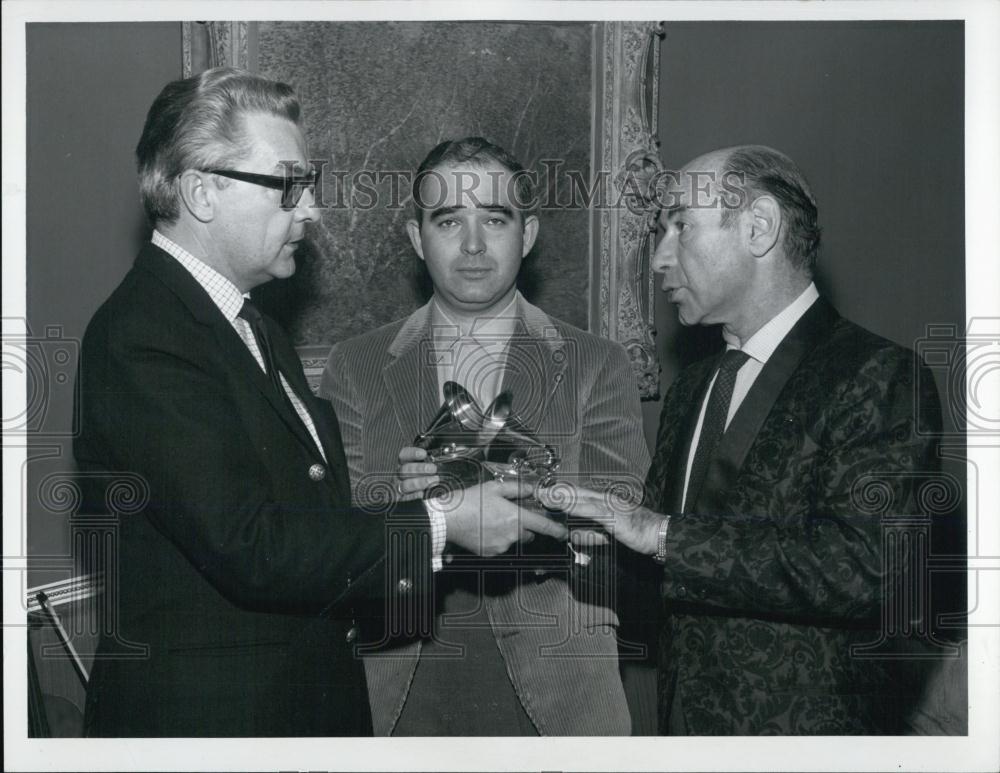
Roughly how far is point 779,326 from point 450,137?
1.33m

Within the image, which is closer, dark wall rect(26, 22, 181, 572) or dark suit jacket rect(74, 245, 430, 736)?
dark suit jacket rect(74, 245, 430, 736)

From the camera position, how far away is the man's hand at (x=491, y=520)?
11.0ft

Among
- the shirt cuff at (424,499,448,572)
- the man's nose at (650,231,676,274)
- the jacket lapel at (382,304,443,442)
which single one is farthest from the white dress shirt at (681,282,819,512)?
the jacket lapel at (382,304,443,442)

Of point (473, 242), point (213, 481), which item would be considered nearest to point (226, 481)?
point (213, 481)

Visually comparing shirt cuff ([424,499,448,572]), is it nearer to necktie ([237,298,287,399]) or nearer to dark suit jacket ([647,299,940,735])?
necktie ([237,298,287,399])

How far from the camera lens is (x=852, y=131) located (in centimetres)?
383

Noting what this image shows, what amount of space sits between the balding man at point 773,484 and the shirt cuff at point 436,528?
453 millimetres

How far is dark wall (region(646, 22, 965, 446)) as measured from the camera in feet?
12.2

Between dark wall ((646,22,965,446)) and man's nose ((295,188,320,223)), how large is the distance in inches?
50.4

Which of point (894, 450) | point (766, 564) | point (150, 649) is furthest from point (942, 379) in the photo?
point (150, 649)

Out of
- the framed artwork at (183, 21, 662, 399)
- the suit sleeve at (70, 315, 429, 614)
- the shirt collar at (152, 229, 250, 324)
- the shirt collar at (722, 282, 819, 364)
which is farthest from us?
the framed artwork at (183, 21, 662, 399)

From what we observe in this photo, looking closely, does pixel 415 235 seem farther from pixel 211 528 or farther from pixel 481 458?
pixel 211 528

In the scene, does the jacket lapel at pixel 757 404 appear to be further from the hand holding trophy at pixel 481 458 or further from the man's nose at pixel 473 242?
the man's nose at pixel 473 242

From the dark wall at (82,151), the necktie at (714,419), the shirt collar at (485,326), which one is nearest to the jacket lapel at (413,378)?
the shirt collar at (485,326)
